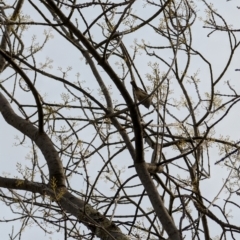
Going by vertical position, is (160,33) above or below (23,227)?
above

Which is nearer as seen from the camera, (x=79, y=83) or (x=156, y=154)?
(x=156, y=154)

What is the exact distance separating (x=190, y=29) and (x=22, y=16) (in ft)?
2.77

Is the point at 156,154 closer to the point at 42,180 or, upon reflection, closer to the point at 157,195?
the point at 157,195

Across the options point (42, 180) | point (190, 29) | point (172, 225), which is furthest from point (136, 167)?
point (190, 29)

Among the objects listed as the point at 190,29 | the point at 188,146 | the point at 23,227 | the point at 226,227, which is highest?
the point at 190,29

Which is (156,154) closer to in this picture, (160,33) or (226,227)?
(226,227)

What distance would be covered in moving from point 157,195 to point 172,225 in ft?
0.40

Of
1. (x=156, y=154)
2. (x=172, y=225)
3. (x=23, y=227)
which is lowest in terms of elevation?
(x=172, y=225)

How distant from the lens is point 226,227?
5.63ft

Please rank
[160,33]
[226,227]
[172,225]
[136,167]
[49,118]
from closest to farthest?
[172,225] → [136,167] → [226,227] → [49,118] → [160,33]

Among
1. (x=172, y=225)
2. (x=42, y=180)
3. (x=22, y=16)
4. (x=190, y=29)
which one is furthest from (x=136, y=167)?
(x=22, y=16)

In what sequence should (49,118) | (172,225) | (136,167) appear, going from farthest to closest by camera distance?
(49,118) → (136,167) → (172,225)

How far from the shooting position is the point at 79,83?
88.7 inches

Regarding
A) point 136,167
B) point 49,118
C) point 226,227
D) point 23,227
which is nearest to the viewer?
point 136,167
